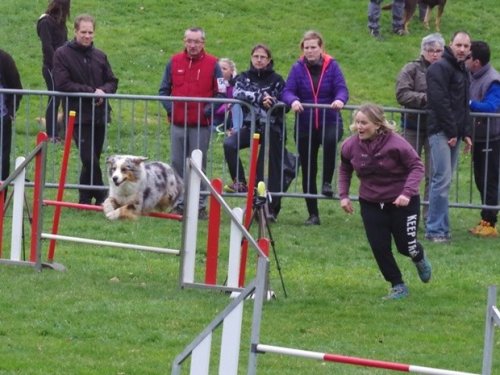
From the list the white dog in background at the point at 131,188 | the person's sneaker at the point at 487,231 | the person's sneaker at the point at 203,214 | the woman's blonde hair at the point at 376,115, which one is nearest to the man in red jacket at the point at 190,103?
the person's sneaker at the point at 203,214

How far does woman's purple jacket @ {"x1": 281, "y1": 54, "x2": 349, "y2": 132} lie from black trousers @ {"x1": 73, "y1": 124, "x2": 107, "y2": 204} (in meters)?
2.09

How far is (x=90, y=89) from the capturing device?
1477 cm

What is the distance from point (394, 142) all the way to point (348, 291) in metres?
1.39

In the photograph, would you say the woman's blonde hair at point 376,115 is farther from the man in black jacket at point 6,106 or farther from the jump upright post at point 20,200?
the man in black jacket at point 6,106

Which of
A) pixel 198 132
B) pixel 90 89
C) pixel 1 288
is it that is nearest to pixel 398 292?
pixel 1 288

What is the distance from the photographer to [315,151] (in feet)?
48.6

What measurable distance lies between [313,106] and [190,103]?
1.26m

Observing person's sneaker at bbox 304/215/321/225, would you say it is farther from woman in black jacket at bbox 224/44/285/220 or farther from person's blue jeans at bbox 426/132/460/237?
person's blue jeans at bbox 426/132/460/237

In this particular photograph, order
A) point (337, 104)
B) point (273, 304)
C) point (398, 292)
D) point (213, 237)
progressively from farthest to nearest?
1. point (337, 104)
2. point (398, 292)
3. point (213, 237)
4. point (273, 304)

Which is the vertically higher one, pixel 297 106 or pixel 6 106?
pixel 297 106

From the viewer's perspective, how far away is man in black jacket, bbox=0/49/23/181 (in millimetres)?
14961

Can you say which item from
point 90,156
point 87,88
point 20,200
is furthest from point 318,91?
point 20,200

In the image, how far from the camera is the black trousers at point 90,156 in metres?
14.9

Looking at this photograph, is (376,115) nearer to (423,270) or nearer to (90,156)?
(423,270)
